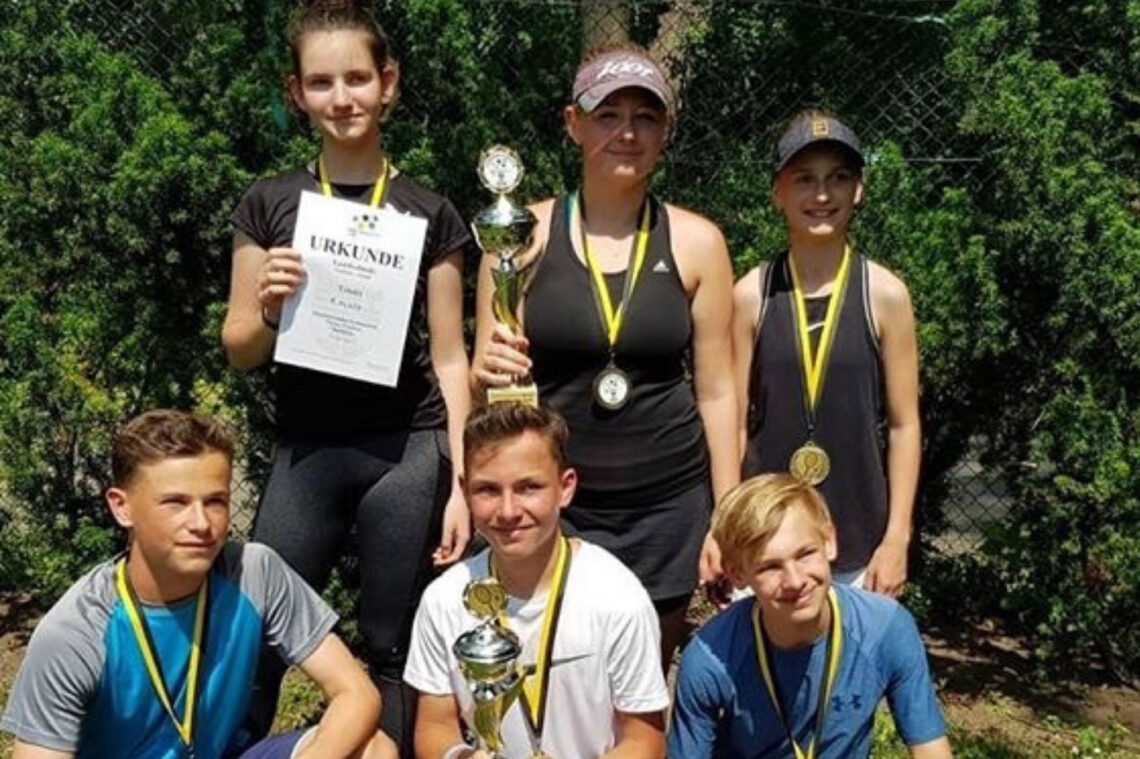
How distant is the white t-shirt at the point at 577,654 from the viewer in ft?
9.36

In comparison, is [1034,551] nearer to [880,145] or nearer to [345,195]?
[880,145]

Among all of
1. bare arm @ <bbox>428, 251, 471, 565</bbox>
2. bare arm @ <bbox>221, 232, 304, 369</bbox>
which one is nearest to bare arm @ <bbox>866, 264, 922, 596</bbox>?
bare arm @ <bbox>428, 251, 471, 565</bbox>

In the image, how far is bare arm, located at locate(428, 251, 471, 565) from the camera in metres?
3.11

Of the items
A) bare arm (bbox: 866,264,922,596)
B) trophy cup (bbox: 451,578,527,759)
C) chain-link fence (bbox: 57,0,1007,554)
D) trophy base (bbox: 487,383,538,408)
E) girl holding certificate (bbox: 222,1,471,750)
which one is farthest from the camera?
chain-link fence (bbox: 57,0,1007,554)

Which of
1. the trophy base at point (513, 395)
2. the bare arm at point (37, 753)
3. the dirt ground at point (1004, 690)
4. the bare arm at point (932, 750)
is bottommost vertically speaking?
the dirt ground at point (1004, 690)

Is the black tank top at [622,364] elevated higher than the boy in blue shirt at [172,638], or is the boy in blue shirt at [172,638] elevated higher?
the black tank top at [622,364]

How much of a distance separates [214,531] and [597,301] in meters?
0.93

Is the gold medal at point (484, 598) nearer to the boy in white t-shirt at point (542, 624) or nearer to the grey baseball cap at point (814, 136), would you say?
the boy in white t-shirt at point (542, 624)

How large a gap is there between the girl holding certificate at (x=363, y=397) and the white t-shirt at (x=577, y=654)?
23cm

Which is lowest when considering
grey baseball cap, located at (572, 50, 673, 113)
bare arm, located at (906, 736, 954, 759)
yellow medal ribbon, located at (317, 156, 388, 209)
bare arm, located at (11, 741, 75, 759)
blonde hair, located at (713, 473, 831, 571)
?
bare arm, located at (906, 736, 954, 759)

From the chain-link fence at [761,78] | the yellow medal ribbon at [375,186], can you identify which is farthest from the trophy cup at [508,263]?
the chain-link fence at [761,78]

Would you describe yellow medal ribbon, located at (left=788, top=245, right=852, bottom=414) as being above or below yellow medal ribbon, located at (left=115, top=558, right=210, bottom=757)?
above

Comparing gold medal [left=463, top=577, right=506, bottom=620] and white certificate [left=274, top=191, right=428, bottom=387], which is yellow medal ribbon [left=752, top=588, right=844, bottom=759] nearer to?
gold medal [left=463, top=577, right=506, bottom=620]

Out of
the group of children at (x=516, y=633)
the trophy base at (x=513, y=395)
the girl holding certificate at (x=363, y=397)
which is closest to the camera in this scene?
the group of children at (x=516, y=633)
